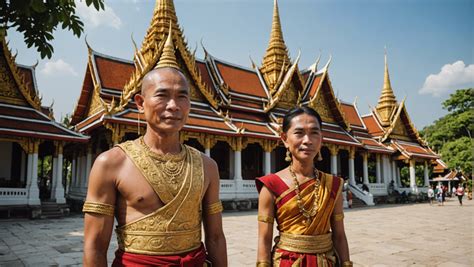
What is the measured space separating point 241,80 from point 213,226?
18050mm

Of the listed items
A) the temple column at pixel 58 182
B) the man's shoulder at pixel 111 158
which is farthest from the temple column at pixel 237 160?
the man's shoulder at pixel 111 158

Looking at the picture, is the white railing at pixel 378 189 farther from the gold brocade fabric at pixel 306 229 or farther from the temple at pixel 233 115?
the gold brocade fabric at pixel 306 229

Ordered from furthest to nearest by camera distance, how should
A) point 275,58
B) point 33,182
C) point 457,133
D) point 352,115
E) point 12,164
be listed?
point 457,133
point 352,115
point 275,58
point 12,164
point 33,182

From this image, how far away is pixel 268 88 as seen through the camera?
20.5 meters

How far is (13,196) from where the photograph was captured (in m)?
11.9

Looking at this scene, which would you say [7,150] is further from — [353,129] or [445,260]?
[353,129]

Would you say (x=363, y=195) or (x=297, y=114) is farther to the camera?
(x=363, y=195)

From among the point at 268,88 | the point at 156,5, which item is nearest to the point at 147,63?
the point at 156,5

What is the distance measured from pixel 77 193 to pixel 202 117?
6688mm

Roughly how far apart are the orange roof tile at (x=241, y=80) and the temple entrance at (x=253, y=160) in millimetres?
2942

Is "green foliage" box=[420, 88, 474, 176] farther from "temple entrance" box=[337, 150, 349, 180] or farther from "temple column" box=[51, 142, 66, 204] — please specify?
"temple column" box=[51, 142, 66, 204]

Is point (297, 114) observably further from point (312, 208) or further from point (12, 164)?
point (12, 164)

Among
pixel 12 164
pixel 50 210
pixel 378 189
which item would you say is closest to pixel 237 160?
pixel 50 210

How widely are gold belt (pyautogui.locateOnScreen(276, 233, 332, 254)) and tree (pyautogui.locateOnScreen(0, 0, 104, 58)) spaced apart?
3069 mm
